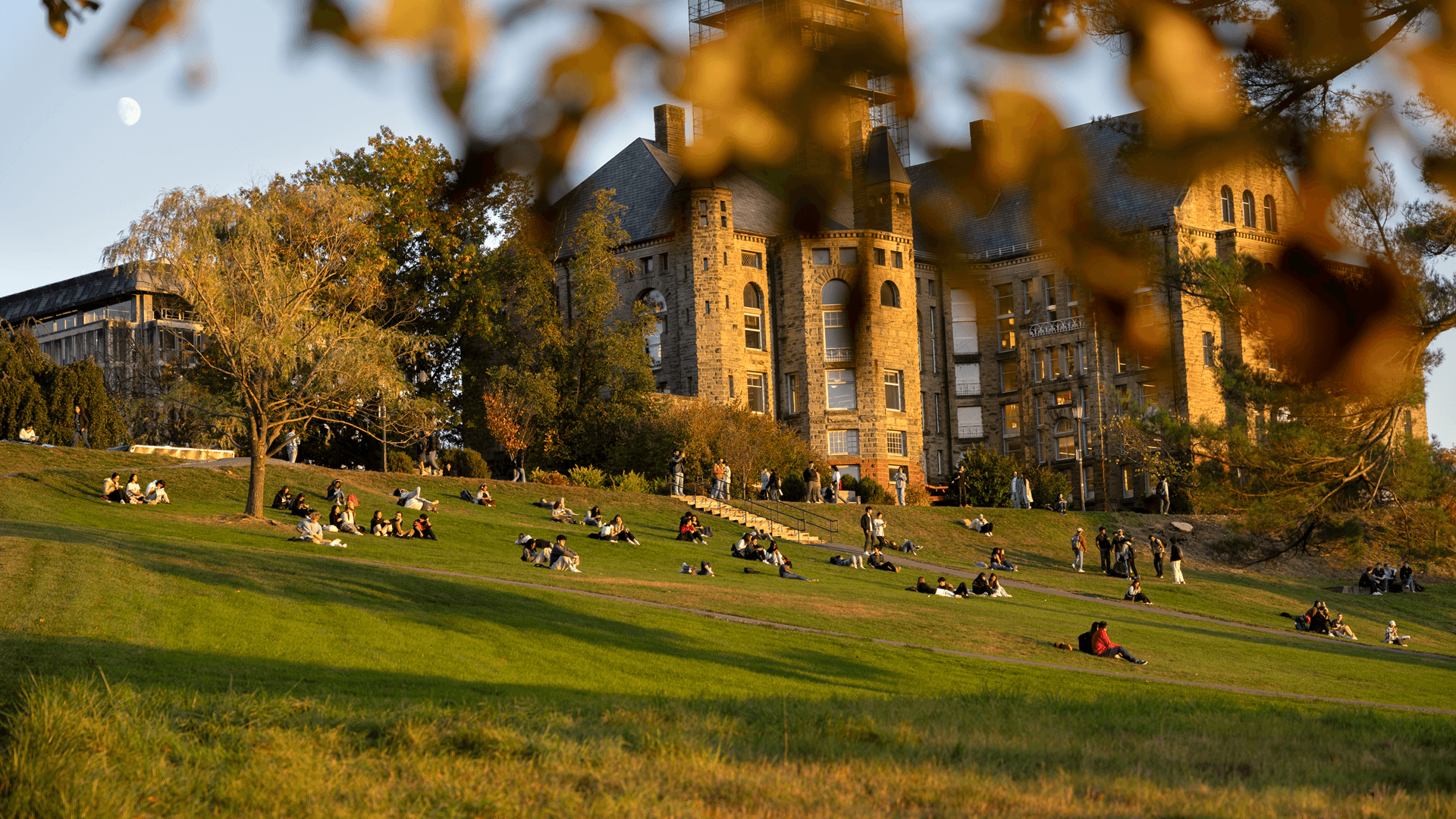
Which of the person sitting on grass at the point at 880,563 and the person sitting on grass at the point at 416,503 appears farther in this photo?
the person sitting on grass at the point at 416,503

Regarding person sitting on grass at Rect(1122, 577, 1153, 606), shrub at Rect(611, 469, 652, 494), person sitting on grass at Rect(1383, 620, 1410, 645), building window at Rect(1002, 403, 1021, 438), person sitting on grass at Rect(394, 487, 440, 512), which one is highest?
building window at Rect(1002, 403, 1021, 438)

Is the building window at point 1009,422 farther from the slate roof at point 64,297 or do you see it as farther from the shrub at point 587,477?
the slate roof at point 64,297

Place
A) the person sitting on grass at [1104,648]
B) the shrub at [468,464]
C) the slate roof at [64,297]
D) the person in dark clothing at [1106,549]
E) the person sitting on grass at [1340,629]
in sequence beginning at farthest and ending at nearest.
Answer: the slate roof at [64,297], the shrub at [468,464], the person in dark clothing at [1106,549], the person sitting on grass at [1340,629], the person sitting on grass at [1104,648]

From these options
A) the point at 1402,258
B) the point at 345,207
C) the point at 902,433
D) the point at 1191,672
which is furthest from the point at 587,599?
the point at 902,433

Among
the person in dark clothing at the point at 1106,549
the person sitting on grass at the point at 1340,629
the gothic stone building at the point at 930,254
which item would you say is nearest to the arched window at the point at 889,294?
the gothic stone building at the point at 930,254

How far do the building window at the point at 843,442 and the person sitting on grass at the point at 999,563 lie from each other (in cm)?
2054

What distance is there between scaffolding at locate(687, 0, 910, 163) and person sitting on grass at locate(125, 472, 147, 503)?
118ft

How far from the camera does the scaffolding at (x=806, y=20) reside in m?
1.86

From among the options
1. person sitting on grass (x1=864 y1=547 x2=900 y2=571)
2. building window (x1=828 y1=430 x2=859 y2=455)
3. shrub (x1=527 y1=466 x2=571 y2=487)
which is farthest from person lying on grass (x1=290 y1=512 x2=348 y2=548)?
building window (x1=828 y1=430 x2=859 y2=455)

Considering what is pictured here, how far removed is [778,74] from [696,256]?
47cm

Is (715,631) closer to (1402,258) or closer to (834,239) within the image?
(1402,258)

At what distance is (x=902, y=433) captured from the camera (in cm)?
6297

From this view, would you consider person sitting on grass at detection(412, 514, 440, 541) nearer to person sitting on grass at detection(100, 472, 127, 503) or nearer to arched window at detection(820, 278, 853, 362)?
person sitting on grass at detection(100, 472, 127, 503)

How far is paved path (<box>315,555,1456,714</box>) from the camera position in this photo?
17984mm
